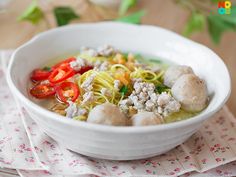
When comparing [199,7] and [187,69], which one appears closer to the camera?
[187,69]

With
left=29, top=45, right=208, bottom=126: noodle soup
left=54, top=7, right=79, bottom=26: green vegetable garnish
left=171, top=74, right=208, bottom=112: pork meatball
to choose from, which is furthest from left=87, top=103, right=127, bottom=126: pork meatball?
left=54, top=7, right=79, bottom=26: green vegetable garnish

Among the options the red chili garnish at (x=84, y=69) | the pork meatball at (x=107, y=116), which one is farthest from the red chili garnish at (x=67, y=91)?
the pork meatball at (x=107, y=116)

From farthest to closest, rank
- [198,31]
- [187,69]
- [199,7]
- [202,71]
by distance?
[199,7] → [198,31] → [202,71] → [187,69]

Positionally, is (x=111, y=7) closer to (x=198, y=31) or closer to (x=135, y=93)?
(x=198, y=31)

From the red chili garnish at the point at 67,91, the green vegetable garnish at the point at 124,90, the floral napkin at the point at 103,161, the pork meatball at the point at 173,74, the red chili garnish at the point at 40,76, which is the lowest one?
the floral napkin at the point at 103,161

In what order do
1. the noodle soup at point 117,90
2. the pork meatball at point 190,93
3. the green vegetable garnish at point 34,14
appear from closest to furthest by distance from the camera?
the noodle soup at point 117,90
the pork meatball at point 190,93
the green vegetable garnish at point 34,14

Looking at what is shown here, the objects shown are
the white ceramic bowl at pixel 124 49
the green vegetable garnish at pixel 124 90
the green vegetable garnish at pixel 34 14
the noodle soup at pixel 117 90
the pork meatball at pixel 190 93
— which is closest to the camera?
the white ceramic bowl at pixel 124 49

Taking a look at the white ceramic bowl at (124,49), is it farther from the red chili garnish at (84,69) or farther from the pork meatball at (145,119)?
the red chili garnish at (84,69)

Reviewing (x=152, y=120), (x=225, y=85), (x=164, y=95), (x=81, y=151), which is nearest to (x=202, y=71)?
(x=225, y=85)
